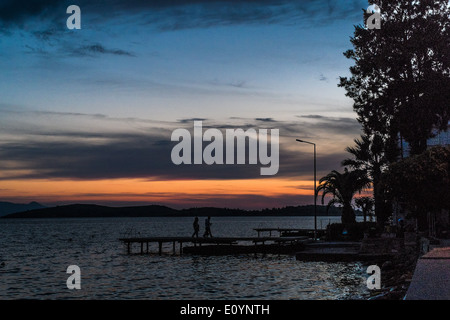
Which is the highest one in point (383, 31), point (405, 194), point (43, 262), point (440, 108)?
point (383, 31)

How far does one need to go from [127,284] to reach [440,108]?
24.2 metres

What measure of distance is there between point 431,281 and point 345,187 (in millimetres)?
42081

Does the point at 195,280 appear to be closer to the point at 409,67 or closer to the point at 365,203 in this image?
the point at 409,67

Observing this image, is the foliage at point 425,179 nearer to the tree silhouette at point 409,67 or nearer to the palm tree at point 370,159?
the tree silhouette at point 409,67

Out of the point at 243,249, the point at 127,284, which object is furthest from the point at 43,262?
the point at 127,284

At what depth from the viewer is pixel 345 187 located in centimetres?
5678

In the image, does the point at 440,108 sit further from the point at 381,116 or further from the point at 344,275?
the point at 344,275

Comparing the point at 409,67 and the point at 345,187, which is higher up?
the point at 409,67

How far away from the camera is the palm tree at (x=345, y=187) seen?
56938 mm

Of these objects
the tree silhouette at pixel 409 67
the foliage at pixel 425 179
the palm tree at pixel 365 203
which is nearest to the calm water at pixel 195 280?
the foliage at pixel 425 179

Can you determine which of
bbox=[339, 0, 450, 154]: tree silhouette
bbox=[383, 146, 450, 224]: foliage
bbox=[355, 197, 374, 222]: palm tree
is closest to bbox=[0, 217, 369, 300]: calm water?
bbox=[383, 146, 450, 224]: foliage

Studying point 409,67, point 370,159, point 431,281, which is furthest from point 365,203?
point 431,281

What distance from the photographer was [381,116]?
40875 mm
